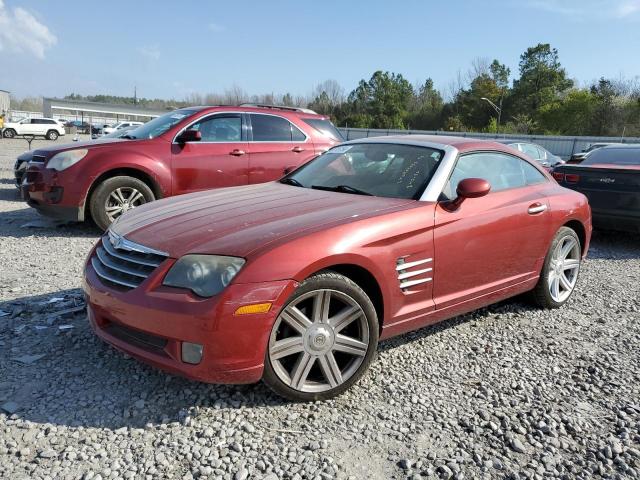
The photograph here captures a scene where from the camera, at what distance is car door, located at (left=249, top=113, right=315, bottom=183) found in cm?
741

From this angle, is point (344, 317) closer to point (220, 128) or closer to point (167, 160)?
point (167, 160)

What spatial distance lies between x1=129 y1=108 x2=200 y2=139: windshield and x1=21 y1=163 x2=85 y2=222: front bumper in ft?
3.70

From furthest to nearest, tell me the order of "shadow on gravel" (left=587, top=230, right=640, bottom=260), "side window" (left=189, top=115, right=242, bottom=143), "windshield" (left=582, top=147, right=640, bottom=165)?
"windshield" (left=582, top=147, right=640, bottom=165) < "side window" (left=189, top=115, right=242, bottom=143) < "shadow on gravel" (left=587, top=230, right=640, bottom=260)

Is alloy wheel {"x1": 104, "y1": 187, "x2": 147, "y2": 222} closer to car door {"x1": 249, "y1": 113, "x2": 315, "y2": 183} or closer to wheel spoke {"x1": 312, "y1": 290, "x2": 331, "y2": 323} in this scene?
car door {"x1": 249, "y1": 113, "x2": 315, "y2": 183}

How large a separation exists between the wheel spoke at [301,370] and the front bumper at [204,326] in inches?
8.6

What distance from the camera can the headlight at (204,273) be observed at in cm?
261

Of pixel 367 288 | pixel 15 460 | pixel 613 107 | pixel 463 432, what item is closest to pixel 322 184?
pixel 367 288

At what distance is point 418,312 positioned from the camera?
337cm

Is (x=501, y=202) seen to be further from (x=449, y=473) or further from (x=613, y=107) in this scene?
(x=613, y=107)

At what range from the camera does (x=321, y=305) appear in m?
2.85

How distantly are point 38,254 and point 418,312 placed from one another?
4.36m

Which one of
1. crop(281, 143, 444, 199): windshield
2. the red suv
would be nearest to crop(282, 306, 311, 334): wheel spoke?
crop(281, 143, 444, 199): windshield

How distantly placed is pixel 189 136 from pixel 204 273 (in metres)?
4.66

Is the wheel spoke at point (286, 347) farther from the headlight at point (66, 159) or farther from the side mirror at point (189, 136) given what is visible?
the headlight at point (66, 159)
